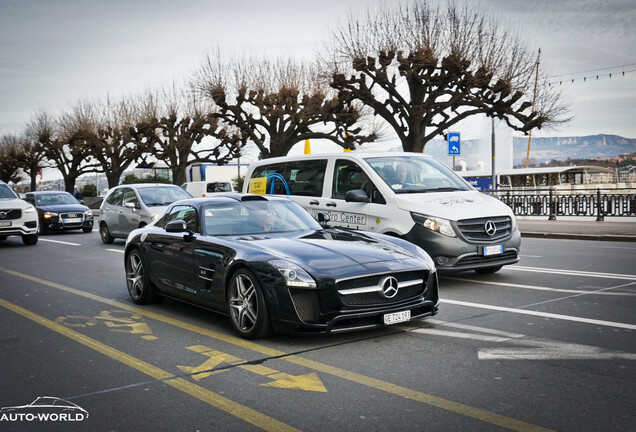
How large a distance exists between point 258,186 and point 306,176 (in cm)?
160

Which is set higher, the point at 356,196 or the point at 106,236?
the point at 356,196

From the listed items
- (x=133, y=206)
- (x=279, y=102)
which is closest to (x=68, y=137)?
(x=279, y=102)

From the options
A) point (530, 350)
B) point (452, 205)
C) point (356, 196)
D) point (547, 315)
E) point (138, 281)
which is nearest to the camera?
point (530, 350)

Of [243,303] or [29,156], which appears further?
[29,156]

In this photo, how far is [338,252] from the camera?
622 centimetres

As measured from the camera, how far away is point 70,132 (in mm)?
61031

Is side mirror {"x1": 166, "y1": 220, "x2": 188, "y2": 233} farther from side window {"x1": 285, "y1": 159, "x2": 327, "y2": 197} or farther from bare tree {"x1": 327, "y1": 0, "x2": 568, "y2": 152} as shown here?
bare tree {"x1": 327, "y1": 0, "x2": 568, "y2": 152}

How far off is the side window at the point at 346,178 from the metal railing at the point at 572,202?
1502cm

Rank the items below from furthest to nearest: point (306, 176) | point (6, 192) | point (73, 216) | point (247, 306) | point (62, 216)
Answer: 1. point (73, 216)
2. point (62, 216)
3. point (6, 192)
4. point (306, 176)
5. point (247, 306)

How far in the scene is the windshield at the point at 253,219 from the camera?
23.8 ft

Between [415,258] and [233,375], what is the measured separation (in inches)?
88.9

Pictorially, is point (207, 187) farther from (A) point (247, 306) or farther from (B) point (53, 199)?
(A) point (247, 306)

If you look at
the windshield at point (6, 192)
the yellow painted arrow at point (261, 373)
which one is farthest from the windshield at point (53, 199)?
the yellow painted arrow at point (261, 373)

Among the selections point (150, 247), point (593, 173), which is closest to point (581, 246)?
point (150, 247)
